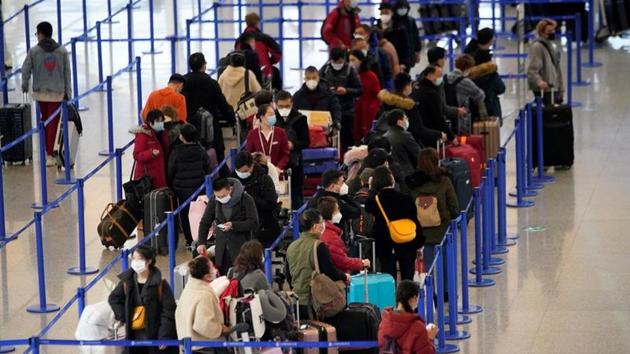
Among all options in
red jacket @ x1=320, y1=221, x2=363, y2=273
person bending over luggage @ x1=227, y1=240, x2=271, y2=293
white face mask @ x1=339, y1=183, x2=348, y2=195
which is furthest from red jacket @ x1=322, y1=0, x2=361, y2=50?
person bending over luggage @ x1=227, y1=240, x2=271, y2=293

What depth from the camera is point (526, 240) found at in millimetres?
17797

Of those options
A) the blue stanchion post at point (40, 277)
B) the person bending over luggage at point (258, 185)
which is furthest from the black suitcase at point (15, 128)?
the person bending over luggage at point (258, 185)

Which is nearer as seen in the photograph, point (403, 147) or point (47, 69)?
point (403, 147)

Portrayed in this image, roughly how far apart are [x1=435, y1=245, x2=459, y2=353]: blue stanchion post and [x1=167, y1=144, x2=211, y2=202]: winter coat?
120 inches

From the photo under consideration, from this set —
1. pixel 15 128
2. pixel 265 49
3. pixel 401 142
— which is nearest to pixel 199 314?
pixel 401 142

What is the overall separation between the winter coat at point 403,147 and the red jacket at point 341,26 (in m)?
6.97

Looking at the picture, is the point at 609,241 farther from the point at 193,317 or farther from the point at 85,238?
the point at 193,317

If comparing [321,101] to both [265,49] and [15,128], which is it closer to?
[265,49]

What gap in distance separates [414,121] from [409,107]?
15 centimetres

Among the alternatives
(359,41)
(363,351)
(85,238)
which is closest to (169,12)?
(359,41)

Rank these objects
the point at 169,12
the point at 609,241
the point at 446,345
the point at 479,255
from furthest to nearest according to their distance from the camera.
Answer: the point at 169,12 < the point at 609,241 < the point at 479,255 < the point at 446,345

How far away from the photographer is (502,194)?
17562 mm

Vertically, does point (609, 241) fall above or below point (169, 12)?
below

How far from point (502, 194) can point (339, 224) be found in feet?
9.76
